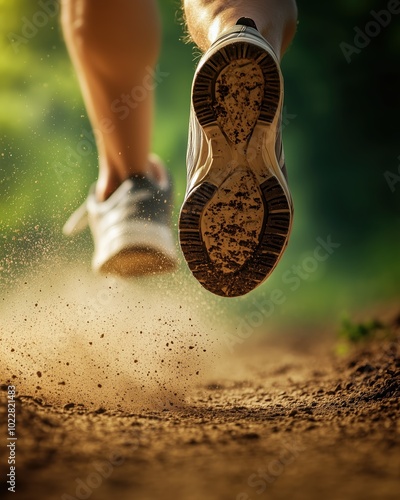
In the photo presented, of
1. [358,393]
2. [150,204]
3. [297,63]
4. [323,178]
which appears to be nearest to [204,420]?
[358,393]

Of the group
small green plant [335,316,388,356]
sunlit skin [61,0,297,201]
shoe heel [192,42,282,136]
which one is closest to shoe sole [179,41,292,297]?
shoe heel [192,42,282,136]

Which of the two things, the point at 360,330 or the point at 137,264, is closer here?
the point at 137,264

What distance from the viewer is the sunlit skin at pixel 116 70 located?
1747 mm

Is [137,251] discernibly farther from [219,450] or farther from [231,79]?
[219,450]

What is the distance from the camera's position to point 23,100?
11.6 ft

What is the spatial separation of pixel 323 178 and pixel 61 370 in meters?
2.33

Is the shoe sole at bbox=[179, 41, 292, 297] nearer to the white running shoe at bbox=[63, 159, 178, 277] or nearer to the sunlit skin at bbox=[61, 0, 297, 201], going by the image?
the white running shoe at bbox=[63, 159, 178, 277]

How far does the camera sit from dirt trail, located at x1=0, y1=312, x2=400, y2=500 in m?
0.87

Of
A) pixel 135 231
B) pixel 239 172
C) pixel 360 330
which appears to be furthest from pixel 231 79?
pixel 360 330

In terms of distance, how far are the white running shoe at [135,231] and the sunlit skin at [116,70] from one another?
64mm

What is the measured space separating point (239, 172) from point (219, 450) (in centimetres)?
53

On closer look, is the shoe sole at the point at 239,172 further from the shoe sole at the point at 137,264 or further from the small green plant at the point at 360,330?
the small green plant at the point at 360,330

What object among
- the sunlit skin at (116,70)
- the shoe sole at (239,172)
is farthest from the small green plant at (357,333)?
the shoe sole at (239,172)

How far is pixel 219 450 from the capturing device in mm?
1041
